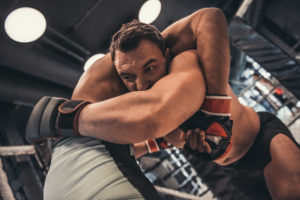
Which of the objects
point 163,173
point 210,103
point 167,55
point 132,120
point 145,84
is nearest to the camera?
point 132,120

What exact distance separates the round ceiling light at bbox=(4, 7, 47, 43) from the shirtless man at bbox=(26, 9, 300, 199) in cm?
100

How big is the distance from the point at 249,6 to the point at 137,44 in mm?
1949

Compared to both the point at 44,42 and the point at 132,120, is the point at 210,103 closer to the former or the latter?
the point at 132,120

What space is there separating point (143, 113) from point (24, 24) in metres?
1.71

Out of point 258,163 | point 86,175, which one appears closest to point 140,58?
point 86,175

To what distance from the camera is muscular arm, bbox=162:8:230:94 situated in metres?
0.84

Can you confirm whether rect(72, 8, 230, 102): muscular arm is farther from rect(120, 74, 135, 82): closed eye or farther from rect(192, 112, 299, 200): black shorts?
rect(192, 112, 299, 200): black shorts

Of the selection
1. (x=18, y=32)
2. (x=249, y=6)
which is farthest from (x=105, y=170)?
(x=249, y=6)

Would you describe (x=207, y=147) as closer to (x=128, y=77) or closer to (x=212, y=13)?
(x=128, y=77)

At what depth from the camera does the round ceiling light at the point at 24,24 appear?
5.25 ft

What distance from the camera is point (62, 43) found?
7.58ft

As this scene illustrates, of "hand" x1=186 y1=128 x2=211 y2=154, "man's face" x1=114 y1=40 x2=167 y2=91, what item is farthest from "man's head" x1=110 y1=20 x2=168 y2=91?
"hand" x1=186 y1=128 x2=211 y2=154

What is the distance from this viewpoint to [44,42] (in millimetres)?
2072

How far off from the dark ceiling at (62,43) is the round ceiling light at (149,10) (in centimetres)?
16
